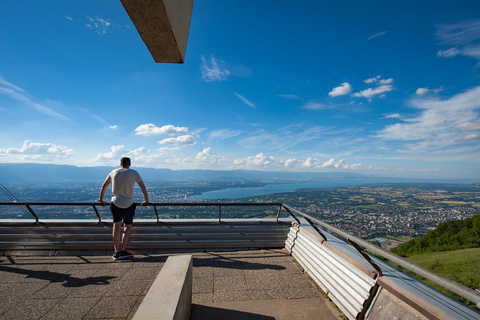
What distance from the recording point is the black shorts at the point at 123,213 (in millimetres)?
3996

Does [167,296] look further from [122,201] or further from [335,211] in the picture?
[335,211]

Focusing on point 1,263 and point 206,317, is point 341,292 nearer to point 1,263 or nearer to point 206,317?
point 206,317

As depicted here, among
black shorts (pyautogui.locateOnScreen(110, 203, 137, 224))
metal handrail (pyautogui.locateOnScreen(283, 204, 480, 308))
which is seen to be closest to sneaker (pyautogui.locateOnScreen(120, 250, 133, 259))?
black shorts (pyautogui.locateOnScreen(110, 203, 137, 224))

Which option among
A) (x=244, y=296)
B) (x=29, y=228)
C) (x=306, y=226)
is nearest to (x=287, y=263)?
(x=306, y=226)

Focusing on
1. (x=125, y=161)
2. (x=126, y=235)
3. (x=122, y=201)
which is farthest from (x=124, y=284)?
(x=125, y=161)

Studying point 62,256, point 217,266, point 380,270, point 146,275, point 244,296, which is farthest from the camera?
point 62,256

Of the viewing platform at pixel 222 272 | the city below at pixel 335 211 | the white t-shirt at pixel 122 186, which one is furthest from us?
the city below at pixel 335 211

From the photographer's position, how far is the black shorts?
13.1 ft

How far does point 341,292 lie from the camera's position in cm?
262

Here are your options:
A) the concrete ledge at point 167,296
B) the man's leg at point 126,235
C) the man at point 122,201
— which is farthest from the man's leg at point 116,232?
the concrete ledge at point 167,296

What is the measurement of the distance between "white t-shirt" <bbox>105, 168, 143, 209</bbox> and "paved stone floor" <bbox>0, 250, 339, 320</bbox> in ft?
3.99

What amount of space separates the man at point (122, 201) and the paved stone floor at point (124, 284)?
342mm

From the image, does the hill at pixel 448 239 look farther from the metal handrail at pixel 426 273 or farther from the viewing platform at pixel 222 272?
the metal handrail at pixel 426 273

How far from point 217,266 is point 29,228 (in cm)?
419
